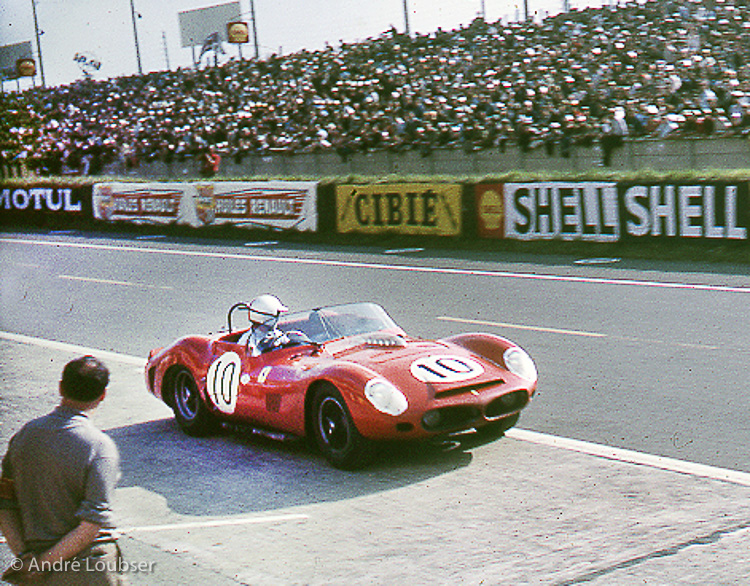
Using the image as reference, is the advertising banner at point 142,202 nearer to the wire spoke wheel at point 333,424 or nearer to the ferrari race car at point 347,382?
the ferrari race car at point 347,382

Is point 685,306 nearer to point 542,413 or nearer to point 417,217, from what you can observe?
point 542,413

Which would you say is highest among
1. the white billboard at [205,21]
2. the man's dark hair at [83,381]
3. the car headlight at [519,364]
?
the white billboard at [205,21]

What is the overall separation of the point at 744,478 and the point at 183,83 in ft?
142

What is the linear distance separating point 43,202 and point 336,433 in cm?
3131

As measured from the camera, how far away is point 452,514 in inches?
241

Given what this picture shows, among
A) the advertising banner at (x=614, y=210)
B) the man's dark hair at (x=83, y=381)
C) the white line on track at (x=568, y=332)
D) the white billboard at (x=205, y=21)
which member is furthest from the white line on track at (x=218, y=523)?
the white billboard at (x=205, y=21)

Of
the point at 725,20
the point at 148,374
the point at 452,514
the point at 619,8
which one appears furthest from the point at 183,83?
the point at 452,514

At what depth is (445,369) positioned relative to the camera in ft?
24.1

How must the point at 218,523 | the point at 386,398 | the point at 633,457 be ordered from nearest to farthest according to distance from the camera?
the point at 218,523 < the point at 386,398 < the point at 633,457

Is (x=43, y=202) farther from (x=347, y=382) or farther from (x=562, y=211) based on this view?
(x=347, y=382)

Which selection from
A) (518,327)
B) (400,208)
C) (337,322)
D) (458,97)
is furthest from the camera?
(458,97)

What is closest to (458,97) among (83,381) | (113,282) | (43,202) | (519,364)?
(113,282)

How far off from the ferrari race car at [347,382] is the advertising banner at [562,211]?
1242 cm

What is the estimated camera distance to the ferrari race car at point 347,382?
705 centimetres
